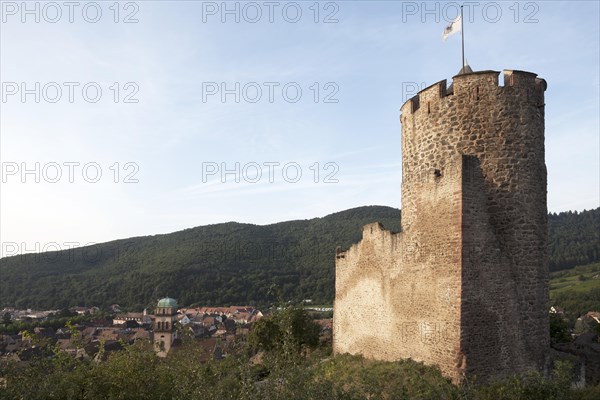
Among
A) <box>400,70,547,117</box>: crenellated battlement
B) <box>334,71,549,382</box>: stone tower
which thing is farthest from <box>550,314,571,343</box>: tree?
<box>400,70,547,117</box>: crenellated battlement

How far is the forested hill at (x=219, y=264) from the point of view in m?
121

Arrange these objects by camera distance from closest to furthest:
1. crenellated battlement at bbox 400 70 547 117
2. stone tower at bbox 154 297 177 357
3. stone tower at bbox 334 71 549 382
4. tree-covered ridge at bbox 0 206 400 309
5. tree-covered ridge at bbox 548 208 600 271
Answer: stone tower at bbox 334 71 549 382 → crenellated battlement at bbox 400 70 547 117 → stone tower at bbox 154 297 177 357 → tree-covered ridge at bbox 548 208 600 271 → tree-covered ridge at bbox 0 206 400 309

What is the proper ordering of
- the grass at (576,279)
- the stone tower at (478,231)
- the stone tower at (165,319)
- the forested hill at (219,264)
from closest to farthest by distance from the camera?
the stone tower at (478,231) < the stone tower at (165,319) < the grass at (576,279) < the forested hill at (219,264)

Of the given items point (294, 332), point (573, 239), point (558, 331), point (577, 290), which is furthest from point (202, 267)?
point (558, 331)

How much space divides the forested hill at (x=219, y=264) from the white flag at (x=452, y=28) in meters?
90.3

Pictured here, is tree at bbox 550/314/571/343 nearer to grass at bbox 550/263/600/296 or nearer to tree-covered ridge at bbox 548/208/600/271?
grass at bbox 550/263/600/296

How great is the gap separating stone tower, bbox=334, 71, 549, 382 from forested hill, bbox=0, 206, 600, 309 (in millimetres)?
90004

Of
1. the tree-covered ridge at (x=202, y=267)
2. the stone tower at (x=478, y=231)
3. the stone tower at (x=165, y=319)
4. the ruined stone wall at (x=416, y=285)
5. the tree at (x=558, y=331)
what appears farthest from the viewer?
the tree-covered ridge at (x=202, y=267)

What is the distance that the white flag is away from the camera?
51.2 feet

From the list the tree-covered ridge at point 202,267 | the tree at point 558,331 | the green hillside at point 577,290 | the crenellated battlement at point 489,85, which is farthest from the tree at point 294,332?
the tree-covered ridge at point 202,267

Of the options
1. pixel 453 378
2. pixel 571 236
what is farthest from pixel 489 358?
pixel 571 236

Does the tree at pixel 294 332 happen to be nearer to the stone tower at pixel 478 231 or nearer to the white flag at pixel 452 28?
the stone tower at pixel 478 231

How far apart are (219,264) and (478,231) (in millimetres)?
127218

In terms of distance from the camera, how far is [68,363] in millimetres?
12898
